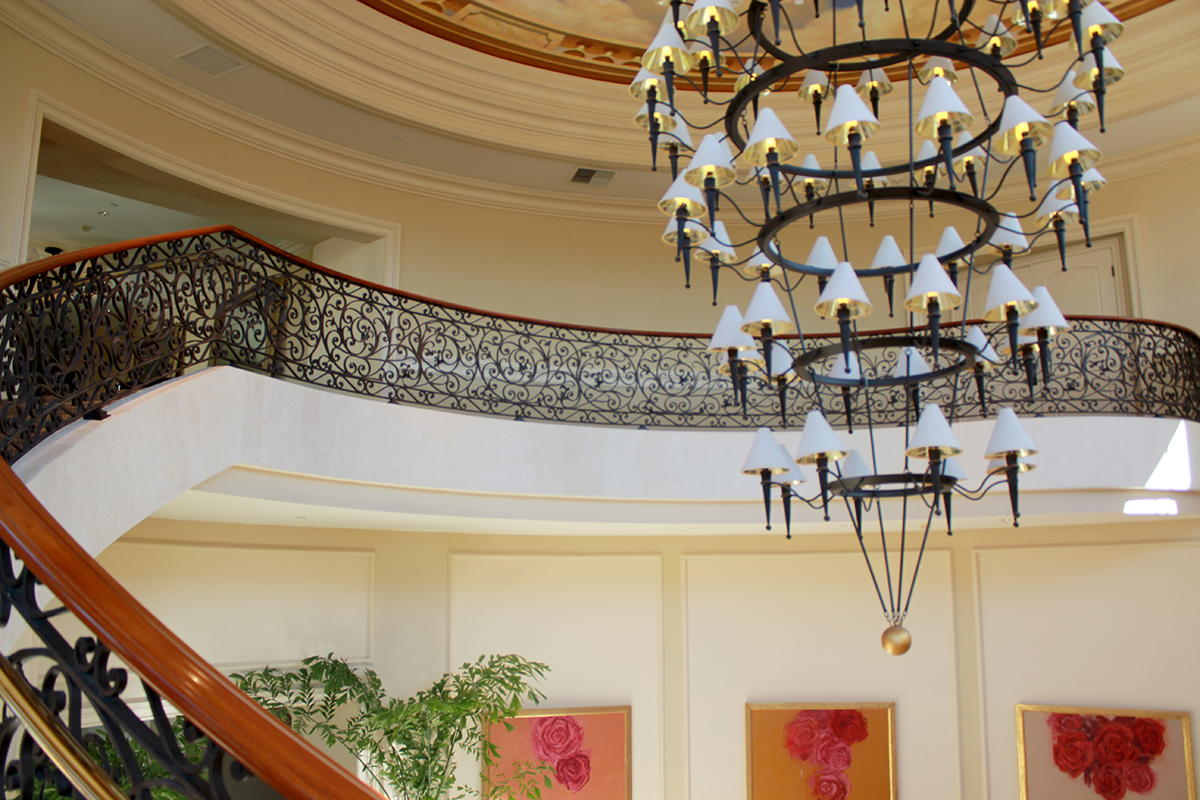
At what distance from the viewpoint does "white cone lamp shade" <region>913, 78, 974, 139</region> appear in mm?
3334

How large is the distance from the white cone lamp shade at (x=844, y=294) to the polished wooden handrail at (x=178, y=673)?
A: 8.51 ft

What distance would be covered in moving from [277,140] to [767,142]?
6378mm

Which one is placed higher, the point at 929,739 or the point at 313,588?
the point at 313,588

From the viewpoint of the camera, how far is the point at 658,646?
8594 mm

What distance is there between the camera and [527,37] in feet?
26.9

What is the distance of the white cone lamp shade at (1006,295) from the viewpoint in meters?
3.73

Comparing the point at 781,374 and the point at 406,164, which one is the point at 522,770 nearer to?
the point at 781,374

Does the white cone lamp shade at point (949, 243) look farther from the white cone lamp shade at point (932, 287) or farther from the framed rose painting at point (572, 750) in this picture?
the framed rose painting at point (572, 750)

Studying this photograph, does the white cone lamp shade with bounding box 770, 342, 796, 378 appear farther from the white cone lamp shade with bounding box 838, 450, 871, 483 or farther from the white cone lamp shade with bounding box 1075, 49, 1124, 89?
the white cone lamp shade with bounding box 1075, 49, 1124, 89

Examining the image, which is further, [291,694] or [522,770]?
[522,770]

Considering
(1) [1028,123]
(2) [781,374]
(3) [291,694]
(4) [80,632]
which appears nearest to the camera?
(1) [1028,123]

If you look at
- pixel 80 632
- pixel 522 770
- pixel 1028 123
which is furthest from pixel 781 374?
pixel 522 770

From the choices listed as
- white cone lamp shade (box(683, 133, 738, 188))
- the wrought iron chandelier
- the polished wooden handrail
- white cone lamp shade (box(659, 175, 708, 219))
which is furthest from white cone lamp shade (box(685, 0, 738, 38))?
the polished wooden handrail

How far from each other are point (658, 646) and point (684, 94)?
5246 millimetres
